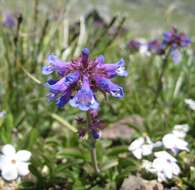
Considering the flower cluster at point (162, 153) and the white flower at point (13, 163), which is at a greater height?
the flower cluster at point (162, 153)

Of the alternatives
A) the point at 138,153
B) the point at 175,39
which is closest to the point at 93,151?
the point at 138,153

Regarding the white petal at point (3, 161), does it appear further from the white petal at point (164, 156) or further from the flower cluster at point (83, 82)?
the white petal at point (164, 156)

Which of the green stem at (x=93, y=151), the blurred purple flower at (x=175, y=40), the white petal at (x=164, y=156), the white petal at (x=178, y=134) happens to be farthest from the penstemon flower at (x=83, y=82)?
the blurred purple flower at (x=175, y=40)

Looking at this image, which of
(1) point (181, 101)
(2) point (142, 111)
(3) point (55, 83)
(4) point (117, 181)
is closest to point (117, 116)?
(2) point (142, 111)

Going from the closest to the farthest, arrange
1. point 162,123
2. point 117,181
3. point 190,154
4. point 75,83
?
point 75,83
point 117,181
point 190,154
point 162,123

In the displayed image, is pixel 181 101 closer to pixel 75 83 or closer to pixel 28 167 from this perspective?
pixel 28 167

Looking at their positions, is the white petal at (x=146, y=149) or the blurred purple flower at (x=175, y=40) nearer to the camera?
the white petal at (x=146, y=149)

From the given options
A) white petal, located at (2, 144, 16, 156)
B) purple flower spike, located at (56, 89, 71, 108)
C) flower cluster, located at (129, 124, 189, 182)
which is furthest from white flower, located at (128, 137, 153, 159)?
purple flower spike, located at (56, 89, 71, 108)
